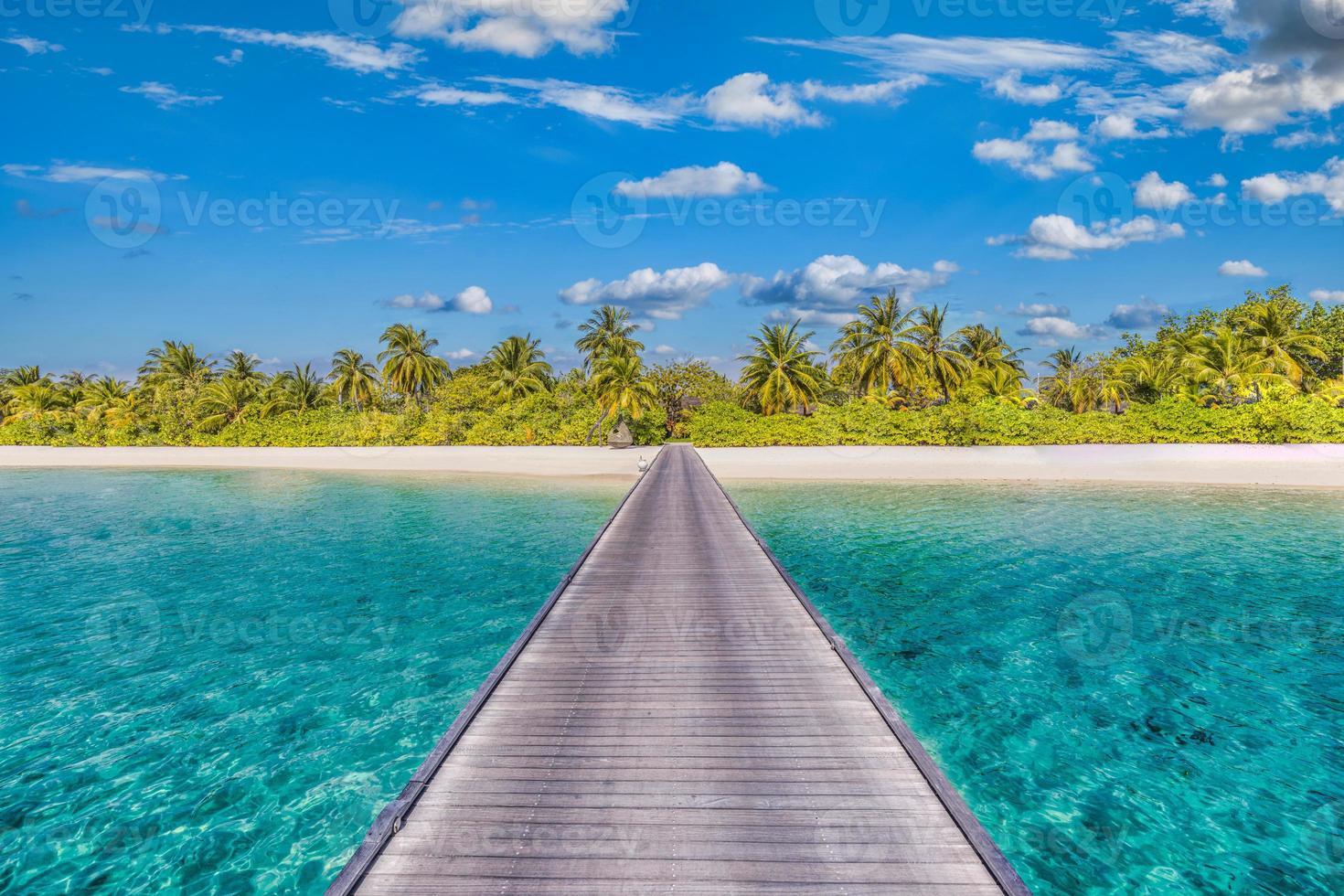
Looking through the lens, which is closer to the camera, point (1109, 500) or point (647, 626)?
point (647, 626)

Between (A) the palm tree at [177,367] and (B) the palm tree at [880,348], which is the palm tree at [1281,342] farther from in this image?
(A) the palm tree at [177,367]

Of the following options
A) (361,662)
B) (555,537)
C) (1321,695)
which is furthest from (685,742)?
(555,537)

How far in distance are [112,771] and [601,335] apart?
55.3 m

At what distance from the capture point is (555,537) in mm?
19609

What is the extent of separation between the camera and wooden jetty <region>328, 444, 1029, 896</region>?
440 cm

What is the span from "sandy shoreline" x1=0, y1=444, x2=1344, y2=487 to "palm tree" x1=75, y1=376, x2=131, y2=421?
24.8 ft

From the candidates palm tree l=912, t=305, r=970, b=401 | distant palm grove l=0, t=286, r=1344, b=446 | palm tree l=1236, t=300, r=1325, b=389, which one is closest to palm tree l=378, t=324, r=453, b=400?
distant palm grove l=0, t=286, r=1344, b=446

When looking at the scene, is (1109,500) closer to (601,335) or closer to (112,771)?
(112,771)

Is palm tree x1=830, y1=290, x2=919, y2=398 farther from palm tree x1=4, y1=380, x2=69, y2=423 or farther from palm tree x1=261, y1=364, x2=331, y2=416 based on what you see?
palm tree x1=4, y1=380, x2=69, y2=423

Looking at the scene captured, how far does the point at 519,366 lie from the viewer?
58.7m

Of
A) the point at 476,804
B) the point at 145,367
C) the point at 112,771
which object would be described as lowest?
the point at 112,771

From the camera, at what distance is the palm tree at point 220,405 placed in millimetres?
52219

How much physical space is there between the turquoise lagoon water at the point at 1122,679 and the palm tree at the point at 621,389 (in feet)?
80.5

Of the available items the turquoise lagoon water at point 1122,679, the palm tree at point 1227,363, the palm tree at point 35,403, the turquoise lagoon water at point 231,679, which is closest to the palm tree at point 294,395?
the palm tree at point 35,403
